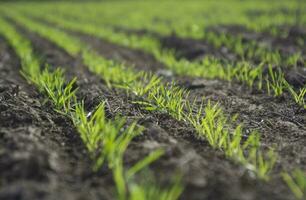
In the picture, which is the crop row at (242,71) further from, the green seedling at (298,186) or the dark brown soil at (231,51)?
the green seedling at (298,186)

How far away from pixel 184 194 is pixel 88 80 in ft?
7.81

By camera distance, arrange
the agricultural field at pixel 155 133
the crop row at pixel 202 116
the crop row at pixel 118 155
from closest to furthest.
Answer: the crop row at pixel 118 155 < the agricultural field at pixel 155 133 < the crop row at pixel 202 116

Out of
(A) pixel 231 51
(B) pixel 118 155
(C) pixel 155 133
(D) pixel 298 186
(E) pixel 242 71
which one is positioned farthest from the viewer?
(A) pixel 231 51

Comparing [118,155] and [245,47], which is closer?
[118,155]

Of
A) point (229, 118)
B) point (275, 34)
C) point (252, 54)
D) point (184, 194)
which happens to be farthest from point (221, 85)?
point (275, 34)

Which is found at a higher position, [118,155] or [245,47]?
[118,155]

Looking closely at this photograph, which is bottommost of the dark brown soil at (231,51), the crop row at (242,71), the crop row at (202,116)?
the dark brown soil at (231,51)

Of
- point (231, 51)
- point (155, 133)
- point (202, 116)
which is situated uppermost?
point (155, 133)

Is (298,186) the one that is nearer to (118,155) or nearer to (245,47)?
(118,155)

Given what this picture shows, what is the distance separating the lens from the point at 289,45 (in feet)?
17.3

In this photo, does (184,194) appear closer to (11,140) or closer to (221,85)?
(11,140)

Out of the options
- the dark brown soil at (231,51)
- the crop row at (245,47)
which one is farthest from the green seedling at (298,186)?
the crop row at (245,47)

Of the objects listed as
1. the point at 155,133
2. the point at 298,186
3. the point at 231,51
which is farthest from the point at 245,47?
the point at 298,186

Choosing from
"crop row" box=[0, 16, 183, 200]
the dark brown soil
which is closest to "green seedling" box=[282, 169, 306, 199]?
"crop row" box=[0, 16, 183, 200]
